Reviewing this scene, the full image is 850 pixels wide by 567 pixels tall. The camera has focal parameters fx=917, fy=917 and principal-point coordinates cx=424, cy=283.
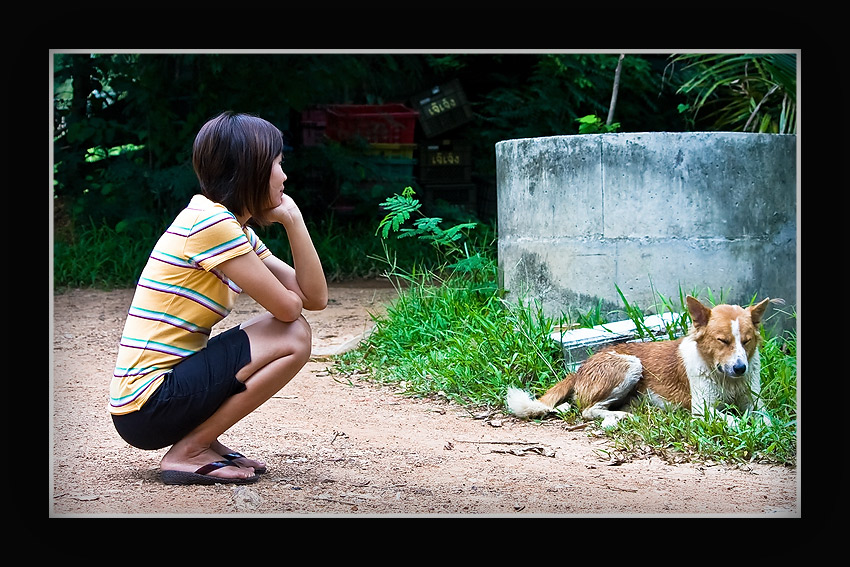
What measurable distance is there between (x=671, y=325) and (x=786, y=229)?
1.11 metres

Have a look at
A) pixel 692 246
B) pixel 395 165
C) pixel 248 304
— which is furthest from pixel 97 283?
pixel 692 246

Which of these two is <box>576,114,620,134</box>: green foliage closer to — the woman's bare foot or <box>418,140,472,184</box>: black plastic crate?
the woman's bare foot

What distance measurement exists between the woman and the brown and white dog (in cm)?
198

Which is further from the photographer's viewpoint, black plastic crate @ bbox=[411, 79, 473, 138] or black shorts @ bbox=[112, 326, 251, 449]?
black plastic crate @ bbox=[411, 79, 473, 138]

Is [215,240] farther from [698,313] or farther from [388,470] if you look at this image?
[698,313]

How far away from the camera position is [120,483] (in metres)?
3.48

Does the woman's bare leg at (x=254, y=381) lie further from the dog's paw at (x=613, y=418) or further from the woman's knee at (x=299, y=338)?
the dog's paw at (x=613, y=418)

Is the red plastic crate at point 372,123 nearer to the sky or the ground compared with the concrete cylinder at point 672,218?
nearer to the sky

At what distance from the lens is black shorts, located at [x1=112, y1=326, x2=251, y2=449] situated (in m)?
3.27

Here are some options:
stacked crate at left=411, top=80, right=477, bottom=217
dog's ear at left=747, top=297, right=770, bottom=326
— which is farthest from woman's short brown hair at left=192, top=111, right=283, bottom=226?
stacked crate at left=411, top=80, right=477, bottom=217

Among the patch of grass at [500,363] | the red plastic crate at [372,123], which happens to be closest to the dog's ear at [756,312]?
the patch of grass at [500,363]

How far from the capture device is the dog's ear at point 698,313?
4551 millimetres

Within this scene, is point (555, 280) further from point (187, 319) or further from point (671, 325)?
point (187, 319)

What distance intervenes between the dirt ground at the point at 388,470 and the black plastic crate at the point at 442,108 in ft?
23.5
